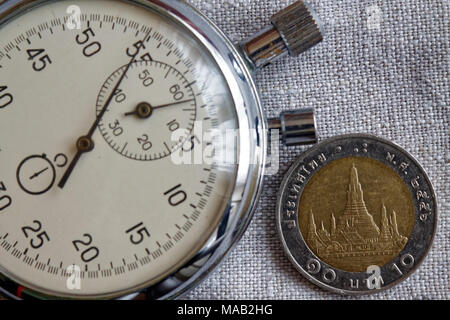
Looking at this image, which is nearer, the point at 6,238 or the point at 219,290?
the point at 6,238

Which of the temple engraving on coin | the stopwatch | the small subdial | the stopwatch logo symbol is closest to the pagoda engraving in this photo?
the temple engraving on coin

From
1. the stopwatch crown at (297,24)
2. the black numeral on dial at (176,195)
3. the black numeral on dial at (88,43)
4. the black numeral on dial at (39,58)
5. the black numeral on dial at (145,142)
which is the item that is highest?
the stopwatch crown at (297,24)

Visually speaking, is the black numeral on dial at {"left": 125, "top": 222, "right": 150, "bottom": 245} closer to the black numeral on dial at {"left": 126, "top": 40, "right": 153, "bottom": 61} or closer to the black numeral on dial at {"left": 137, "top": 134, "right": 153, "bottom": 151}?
the black numeral on dial at {"left": 137, "top": 134, "right": 153, "bottom": 151}

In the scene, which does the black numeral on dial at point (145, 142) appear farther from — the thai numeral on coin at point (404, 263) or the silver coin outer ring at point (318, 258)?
the thai numeral on coin at point (404, 263)

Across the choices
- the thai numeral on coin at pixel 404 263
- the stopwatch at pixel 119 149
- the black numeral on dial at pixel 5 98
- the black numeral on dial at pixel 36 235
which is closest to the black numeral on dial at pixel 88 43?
the stopwatch at pixel 119 149

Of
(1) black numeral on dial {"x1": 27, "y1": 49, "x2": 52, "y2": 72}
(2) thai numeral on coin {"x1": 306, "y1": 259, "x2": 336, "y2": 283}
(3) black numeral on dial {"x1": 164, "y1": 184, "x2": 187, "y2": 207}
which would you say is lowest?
(2) thai numeral on coin {"x1": 306, "y1": 259, "x2": 336, "y2": 283}

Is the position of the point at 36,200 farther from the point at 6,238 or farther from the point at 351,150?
the point at 351,150
